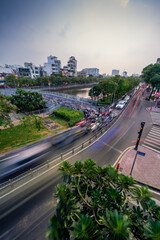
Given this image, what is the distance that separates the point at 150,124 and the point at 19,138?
77.8 ft

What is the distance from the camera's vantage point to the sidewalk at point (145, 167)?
8.48 metres

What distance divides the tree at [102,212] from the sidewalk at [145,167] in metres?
4.69

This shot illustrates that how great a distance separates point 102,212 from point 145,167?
8703 mm

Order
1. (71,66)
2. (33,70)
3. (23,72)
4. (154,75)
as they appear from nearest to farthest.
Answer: (154,75) < (23,72) < (33,70) < (71,66)

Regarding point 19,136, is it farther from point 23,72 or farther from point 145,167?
point 23,72

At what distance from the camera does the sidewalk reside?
27.8ft

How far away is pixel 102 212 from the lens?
11.1 ft

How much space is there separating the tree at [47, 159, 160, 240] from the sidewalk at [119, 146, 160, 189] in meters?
4.69

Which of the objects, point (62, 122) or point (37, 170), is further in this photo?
point (62, 122)

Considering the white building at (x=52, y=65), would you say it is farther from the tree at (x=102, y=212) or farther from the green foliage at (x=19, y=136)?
the tree at (x=102, y=212)

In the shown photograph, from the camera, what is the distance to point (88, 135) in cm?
1527

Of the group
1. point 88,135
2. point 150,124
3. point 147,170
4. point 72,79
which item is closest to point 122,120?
point 150,124

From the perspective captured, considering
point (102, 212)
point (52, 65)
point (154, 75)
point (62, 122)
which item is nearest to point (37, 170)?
point (102, 212)

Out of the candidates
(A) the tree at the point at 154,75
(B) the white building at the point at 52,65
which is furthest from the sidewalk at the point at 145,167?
(B) the white building at the point at 52,65
